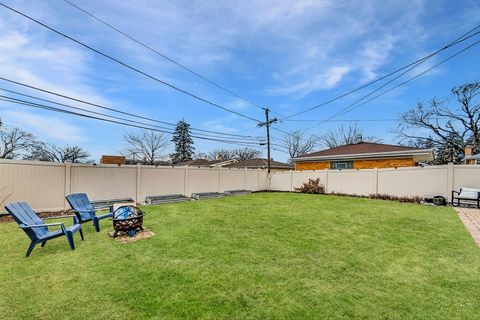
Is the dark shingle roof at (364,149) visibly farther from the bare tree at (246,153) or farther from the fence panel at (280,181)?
the bare tree at (246,153)

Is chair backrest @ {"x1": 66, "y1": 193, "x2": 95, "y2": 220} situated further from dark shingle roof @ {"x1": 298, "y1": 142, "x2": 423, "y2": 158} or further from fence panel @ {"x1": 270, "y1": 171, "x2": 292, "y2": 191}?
dark shingle roof @ {"x1": 298, "y1": 142, "x2": 423, "y2": 158}

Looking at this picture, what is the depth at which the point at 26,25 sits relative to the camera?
304 inches

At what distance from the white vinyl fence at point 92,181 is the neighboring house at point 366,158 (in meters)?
9.91

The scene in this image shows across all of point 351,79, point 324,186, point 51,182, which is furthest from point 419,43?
point 51,182

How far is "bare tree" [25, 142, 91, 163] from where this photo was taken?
3347 cm

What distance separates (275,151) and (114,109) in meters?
32.6

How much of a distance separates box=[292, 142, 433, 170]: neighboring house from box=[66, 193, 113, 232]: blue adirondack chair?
17462 millimetres

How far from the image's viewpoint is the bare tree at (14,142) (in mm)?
30531

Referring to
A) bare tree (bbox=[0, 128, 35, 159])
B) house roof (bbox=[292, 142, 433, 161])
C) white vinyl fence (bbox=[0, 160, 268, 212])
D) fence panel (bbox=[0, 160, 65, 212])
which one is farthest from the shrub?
bare tree (bbox=[0, 128, 35, 159])

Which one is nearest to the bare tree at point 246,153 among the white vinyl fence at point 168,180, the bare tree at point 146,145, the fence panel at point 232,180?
the bare tree at point 146,145

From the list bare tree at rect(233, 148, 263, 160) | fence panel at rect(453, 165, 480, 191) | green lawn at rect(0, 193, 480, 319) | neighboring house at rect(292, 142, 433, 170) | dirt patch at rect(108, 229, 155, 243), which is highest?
bare tree at rect(233, 148, 263, 160)

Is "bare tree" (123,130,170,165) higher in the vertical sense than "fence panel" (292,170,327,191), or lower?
higher

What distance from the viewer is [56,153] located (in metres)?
37.2

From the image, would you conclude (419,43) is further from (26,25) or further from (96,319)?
(26,25)
